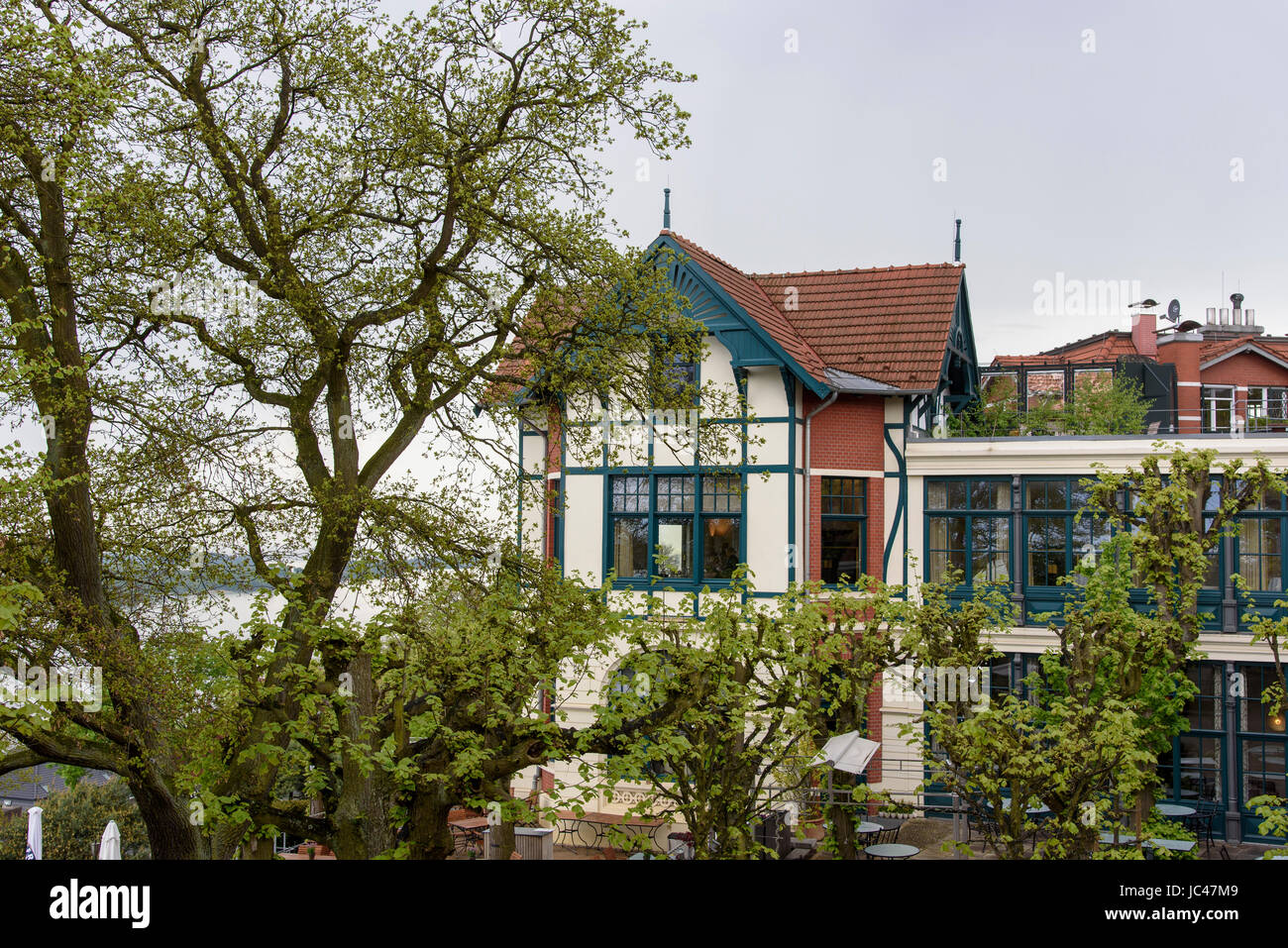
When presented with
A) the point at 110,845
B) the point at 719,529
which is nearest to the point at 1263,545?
the point at 719,529

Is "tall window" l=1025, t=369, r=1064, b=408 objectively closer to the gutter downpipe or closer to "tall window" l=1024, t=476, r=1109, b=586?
"tall window" l=1024, t=476, r=1109, b=586

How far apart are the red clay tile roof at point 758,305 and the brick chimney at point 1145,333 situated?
14727 mm

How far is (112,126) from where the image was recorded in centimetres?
1144

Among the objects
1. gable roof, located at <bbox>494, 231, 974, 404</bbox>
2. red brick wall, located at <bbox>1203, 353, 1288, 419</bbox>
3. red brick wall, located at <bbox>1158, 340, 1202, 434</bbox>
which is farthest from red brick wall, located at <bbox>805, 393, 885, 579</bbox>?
red brick wall, located at <bbox>1203, 353, 1288, 419</bbox>

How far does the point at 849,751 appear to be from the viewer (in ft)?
56.3

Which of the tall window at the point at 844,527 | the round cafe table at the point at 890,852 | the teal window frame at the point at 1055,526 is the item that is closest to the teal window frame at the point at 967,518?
the teal window frame at the point at 1055,526

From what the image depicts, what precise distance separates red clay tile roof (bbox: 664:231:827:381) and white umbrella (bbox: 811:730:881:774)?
7152mm

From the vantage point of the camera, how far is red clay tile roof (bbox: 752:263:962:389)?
880 inches

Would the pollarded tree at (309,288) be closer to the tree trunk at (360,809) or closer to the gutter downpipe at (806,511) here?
the tree trunk at (360,809)

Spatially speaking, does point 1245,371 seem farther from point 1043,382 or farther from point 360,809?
point 360,809

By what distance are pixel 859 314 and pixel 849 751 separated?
10278 millimetres

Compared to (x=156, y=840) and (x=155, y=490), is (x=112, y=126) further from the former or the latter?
(x=156, y=840)
